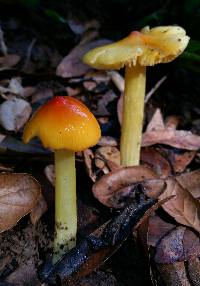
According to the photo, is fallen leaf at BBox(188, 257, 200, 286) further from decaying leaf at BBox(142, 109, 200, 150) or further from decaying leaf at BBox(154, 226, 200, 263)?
decaying leaf at BBox(142, 109, 200, 150)

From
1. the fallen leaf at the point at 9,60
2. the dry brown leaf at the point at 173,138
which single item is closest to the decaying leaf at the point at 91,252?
the dry brown leaf at the point at 173,138

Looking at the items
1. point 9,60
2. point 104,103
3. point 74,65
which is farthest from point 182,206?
point 9,60

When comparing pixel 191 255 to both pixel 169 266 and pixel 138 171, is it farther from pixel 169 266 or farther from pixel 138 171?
pixel 138 171

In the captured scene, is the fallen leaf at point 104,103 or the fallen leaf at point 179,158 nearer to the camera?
the fallen leaf at point 179,158

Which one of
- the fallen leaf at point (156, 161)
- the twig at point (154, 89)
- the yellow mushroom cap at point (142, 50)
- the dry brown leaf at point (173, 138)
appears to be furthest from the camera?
the twig at point (154, 89)

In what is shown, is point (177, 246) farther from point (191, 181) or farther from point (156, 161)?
point (156, 161)

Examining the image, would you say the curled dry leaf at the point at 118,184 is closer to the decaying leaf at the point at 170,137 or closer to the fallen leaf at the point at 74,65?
the decaying leaf at the point at 170,137
